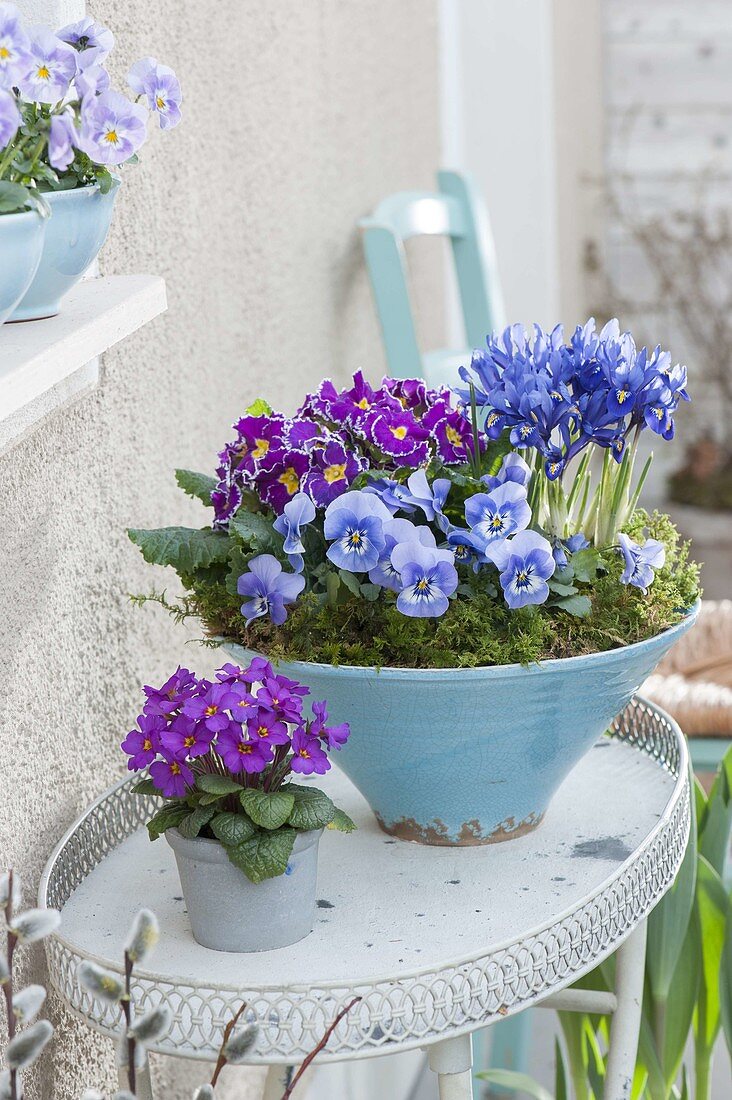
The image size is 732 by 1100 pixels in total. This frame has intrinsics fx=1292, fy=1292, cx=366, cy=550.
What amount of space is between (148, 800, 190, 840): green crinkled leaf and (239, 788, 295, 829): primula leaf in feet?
0.15

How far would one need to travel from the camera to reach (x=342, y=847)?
0.93m

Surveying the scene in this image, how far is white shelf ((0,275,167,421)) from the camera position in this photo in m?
0.64

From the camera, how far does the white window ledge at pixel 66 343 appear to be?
646mm

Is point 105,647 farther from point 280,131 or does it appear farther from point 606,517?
point 280,131

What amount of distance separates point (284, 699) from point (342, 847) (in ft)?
0.73

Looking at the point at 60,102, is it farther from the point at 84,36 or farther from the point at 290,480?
the point at 290,480

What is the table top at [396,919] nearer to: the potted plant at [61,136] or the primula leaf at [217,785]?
the primula leaf at [217,785]

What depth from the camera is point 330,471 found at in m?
0.85

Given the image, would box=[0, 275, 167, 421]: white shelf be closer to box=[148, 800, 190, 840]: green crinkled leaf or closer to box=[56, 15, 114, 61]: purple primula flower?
box=[56, 15, 114, 61]: purple primula flower

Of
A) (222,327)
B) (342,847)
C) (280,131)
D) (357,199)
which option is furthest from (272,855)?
(357,199)

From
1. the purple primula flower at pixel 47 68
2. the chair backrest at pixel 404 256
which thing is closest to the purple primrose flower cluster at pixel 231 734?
→ the purple primula flower at pixel 47 68

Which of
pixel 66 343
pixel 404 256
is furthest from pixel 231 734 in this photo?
pixel 404 256

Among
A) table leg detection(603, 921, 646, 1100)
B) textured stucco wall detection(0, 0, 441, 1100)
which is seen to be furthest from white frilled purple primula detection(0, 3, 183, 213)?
table leg detection(603, 921, 646, 1100)

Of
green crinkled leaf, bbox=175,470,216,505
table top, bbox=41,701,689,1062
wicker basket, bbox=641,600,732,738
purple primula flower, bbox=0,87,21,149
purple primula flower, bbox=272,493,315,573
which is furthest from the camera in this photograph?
wicker basket, bbox=641,600,732,738
